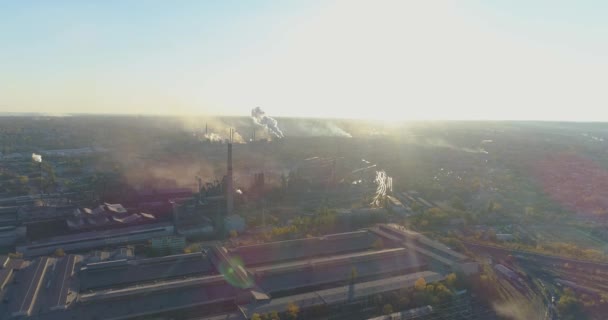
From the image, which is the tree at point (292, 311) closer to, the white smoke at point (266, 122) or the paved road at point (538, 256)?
the paved road at point (538, 256)

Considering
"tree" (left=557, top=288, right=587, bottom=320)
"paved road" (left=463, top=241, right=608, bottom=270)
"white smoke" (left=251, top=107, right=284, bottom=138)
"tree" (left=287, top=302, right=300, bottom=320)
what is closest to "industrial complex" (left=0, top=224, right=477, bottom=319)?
"tree" (left=287, top=302, right=300, bottom=320)

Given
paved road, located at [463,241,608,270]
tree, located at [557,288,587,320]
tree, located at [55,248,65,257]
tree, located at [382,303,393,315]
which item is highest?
tree, located at [55,248,65,257]

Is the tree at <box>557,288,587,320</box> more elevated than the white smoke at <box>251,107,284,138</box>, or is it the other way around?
the white smoke at <box>251,107,284,138</box>

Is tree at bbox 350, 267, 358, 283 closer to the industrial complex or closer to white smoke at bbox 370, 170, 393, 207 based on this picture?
the industrial complex

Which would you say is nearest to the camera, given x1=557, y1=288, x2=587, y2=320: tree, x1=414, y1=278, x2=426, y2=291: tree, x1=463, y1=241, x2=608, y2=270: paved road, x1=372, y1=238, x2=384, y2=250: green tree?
x1=557, y1=288, x2=587, y2=320: tree

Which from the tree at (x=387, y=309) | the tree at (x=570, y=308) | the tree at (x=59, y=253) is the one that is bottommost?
the tree at (x=570, y=308)

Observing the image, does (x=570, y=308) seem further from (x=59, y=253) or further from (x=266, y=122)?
(x=266, y=122)

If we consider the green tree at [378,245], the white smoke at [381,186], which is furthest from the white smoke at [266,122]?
the green tree at [378,245]

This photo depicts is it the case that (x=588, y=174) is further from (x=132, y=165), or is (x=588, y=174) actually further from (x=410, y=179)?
(x=132, y=165)

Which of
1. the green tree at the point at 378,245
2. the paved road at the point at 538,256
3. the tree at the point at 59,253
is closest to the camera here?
the tree at the point at 59,253

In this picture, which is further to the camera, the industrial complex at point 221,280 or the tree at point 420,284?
the tree at point 420,284
